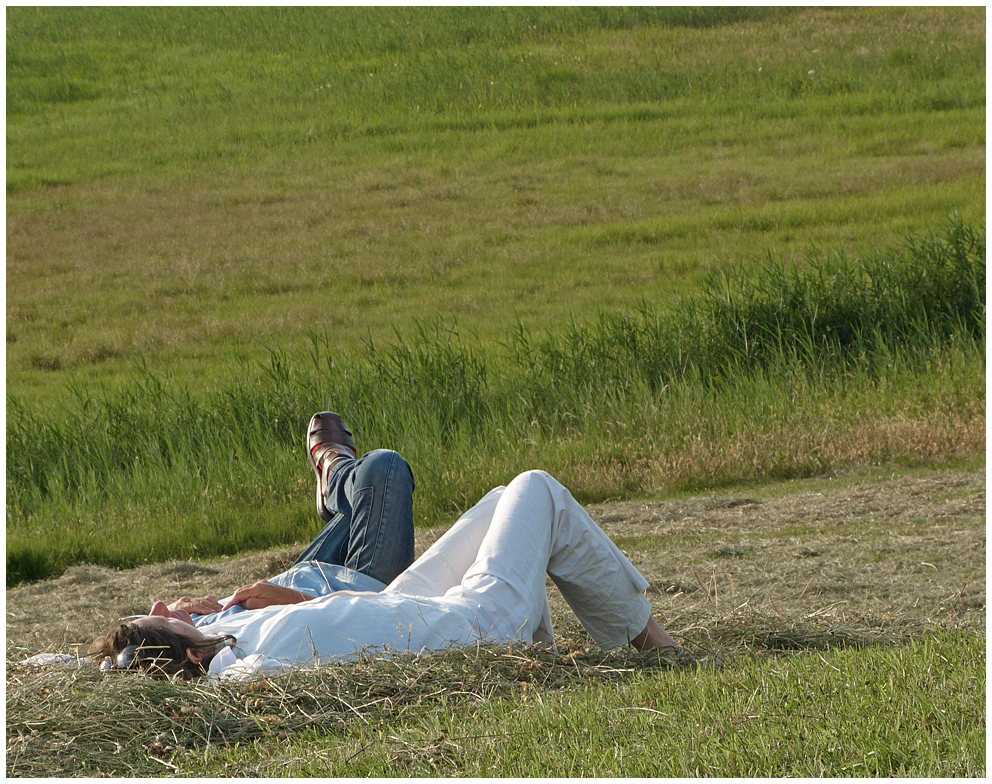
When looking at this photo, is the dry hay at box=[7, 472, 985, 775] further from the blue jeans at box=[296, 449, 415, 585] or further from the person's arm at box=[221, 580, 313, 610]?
the blue jeans at box=[296, 449, 415, 585]

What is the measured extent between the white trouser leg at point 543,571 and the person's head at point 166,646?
85 centimetres

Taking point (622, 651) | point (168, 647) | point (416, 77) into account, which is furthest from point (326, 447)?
point (416, 77)

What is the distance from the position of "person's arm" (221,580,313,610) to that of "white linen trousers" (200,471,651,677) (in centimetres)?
18

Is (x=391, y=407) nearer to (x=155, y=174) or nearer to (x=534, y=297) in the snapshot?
(x=534, y=297)

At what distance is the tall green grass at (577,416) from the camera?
7.76m

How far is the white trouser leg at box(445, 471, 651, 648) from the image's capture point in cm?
366

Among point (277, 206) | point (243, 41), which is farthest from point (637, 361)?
point (243, 41)

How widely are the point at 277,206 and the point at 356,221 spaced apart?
6.06 ft

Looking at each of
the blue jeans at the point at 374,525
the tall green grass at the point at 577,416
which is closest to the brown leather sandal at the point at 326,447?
the blue jeans at the point at 374,525

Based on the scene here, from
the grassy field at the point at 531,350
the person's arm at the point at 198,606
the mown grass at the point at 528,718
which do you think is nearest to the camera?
the mown grass at the point at 528,718

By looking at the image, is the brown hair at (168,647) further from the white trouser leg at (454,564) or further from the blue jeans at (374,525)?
the blue jeans at (374,525)

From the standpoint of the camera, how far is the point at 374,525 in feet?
14.1

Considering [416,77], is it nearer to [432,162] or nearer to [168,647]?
[432,162]

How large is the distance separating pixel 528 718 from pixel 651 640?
96 cm
